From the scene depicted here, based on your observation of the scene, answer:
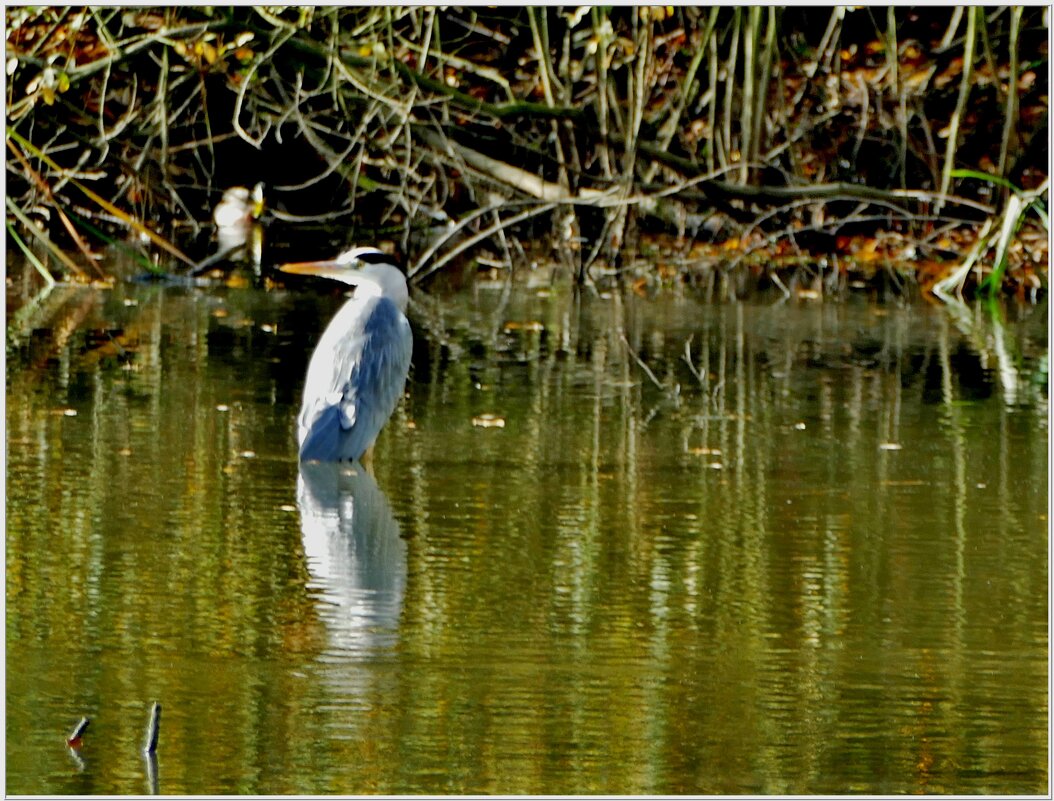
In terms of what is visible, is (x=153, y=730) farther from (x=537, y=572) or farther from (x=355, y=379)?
(x=355, y=379)

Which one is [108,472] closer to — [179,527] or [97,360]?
[179,527]

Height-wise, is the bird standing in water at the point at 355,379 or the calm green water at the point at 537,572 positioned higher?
the bird standing in water at the point at 355,379

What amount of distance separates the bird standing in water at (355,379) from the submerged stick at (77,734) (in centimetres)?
320

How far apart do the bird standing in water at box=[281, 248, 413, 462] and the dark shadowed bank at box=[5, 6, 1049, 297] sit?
4.03 m

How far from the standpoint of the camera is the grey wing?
7.76 m

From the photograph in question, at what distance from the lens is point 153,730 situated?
14.5ft

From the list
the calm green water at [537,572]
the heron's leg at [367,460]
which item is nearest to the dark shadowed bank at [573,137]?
the calm green water at [537,572]

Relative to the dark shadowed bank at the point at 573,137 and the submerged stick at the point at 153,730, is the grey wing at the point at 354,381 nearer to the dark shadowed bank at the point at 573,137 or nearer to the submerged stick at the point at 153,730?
the submerged stick at the point at 153,730

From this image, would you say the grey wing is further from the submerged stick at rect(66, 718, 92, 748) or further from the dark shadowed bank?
the dark shadowed bank

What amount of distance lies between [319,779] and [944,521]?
10.7 ft

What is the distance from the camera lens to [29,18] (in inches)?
476

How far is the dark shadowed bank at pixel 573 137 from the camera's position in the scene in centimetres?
1339

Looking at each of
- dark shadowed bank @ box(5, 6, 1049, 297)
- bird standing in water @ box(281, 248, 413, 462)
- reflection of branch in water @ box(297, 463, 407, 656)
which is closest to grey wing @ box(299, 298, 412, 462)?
bird standing in water @ box(281, 248, 413, 462)

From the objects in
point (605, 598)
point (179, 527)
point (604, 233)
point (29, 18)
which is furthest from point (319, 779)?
point (604, 233)
